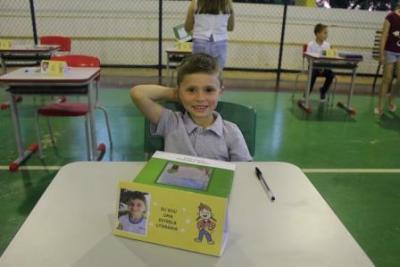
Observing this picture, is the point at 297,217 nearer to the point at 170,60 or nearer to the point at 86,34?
the point at 170,60

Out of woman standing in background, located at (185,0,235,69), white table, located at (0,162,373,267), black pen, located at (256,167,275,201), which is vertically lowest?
white table, located at (0,162,373,267)

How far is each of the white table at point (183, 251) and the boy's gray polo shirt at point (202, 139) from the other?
0.27 m

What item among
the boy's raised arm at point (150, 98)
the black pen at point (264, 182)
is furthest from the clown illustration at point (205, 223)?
the boy's raised arm at point (150, 98)

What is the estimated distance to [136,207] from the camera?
78 centimetres

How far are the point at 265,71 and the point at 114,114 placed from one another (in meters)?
3.69

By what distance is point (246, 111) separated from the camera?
1.53 meters

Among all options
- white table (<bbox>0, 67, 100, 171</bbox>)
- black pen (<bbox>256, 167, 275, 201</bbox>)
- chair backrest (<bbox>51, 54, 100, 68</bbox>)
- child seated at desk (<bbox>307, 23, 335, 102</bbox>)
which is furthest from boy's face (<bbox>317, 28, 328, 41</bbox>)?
black pen (<bbox>256, 167, 275, 201</bbox>)

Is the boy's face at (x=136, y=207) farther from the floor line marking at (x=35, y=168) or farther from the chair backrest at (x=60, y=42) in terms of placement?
the chair backrest at (x=60, y=42)

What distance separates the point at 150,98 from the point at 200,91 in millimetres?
223

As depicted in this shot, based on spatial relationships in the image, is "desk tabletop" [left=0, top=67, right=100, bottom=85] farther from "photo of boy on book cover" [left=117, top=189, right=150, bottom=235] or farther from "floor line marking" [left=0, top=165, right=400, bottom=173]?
"photo of boy on book cover" [left=117, top=189, right=150, bottom=235]

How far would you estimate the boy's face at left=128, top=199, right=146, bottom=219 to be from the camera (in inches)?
30.4

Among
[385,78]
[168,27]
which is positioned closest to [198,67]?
[385,78]

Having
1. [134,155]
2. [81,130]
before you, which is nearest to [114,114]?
[81,130]

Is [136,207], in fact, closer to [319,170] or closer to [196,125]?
[196,125]
